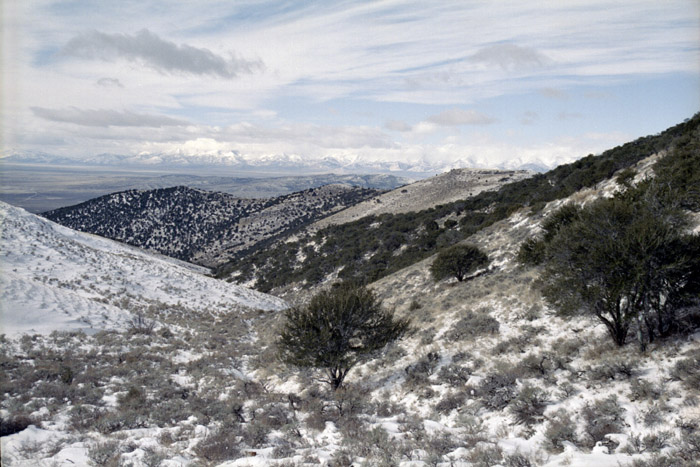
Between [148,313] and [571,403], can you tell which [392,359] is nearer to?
[571,403]

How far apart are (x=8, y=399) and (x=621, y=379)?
52.3 ft

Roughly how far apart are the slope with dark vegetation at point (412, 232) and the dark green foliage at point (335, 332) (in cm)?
2400

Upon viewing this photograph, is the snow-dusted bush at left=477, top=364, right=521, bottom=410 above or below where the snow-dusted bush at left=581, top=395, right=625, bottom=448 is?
below

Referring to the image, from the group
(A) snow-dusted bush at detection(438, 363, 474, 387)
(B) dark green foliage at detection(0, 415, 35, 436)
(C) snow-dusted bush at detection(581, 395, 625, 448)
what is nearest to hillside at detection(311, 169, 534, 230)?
(A) snow-dusted bush at detection(438, 363, 474, 387)

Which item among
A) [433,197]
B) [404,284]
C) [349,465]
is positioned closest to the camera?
[349,465]

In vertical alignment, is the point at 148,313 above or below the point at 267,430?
below

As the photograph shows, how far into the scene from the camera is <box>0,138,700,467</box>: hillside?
6555 mm

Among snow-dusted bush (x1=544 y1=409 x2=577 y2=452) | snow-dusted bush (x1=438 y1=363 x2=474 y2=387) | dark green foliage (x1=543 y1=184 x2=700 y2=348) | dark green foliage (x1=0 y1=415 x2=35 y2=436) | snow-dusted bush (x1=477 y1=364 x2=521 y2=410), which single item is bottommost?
snow-dusted bush (x1=438 y1=363 x2=474 y2=387)

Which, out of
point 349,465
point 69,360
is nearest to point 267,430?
point 349,465

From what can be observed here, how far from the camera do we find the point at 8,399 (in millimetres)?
9500

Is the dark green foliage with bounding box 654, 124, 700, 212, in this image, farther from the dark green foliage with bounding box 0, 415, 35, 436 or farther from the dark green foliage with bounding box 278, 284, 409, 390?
the dark green foliage with bounding box 0, 415, 35, 436

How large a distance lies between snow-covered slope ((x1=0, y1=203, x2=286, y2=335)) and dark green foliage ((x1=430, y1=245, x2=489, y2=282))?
66.5 feet

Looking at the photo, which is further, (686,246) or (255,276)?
(255,276)

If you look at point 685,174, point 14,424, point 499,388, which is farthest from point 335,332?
point 685,174
